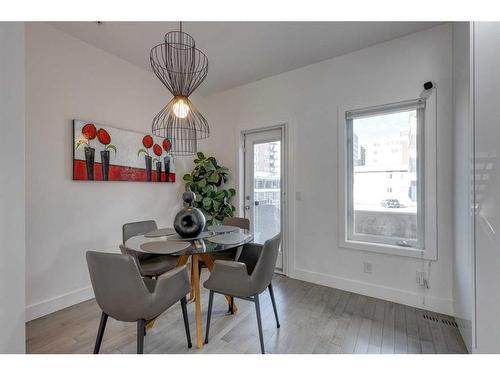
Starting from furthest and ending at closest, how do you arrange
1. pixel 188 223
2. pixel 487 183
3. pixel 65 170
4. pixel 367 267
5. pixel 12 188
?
pixel 367 267 → pixel 65 170 → pixel 188 223 → pixel 487 183 → pixel 12 188

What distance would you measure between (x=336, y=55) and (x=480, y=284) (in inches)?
99.2

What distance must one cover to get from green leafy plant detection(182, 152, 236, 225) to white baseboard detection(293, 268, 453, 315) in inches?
52.0

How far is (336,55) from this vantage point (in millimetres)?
2688

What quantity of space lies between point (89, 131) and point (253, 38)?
6.46 ft

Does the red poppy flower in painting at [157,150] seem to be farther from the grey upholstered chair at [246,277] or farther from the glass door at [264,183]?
the grey upholstered chair at [246,277]

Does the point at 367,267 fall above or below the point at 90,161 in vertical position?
below

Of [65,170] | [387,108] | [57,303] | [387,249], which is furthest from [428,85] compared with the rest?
[57,303]

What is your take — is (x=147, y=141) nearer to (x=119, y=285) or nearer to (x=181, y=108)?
(x=181, y=108)

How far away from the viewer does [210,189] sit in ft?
11.1

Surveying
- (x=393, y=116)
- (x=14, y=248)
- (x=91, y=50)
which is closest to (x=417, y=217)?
(x=393, y=116)

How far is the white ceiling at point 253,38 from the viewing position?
2.19m

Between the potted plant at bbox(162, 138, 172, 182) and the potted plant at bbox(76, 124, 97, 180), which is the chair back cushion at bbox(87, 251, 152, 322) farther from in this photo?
the potted plant at bbox(162, 138, 172, 182)

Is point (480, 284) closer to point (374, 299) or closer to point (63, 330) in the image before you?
point (374, 299)
